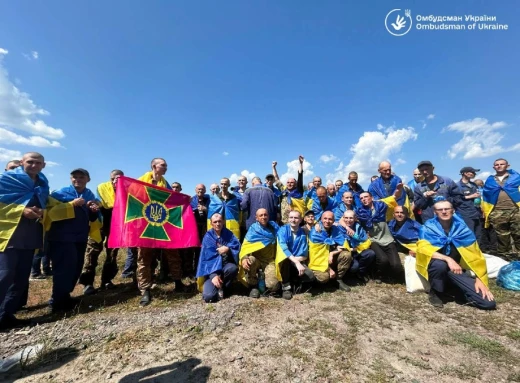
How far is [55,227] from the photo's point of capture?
4539 millimetres

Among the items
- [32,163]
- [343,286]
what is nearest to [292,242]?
[343,286]

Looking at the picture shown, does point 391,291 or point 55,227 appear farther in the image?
point 391,291

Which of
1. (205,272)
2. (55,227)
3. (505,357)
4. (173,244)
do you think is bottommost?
(505,357)

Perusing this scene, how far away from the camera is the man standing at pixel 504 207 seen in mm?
6602

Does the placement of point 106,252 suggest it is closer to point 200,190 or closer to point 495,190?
point 200,190

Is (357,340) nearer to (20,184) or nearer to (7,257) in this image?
(7,257)

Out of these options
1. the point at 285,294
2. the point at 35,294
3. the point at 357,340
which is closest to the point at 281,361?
the point at 357,340

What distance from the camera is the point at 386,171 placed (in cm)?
653

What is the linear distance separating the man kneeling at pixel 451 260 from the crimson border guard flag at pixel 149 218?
184 inches

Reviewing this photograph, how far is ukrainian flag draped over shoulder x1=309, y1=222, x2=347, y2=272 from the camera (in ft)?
17.2

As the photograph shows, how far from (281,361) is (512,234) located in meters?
7.54

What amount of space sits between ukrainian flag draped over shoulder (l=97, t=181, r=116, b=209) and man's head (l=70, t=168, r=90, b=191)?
0.82 meters

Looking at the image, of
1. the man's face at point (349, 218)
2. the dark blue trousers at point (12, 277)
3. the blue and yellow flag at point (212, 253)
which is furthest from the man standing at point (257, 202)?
the dark blue trousers at point (12, 277)

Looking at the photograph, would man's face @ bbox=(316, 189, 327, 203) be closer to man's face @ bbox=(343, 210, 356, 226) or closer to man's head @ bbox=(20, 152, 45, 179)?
man's face @ bbox=(343, 210, 356, 226)
